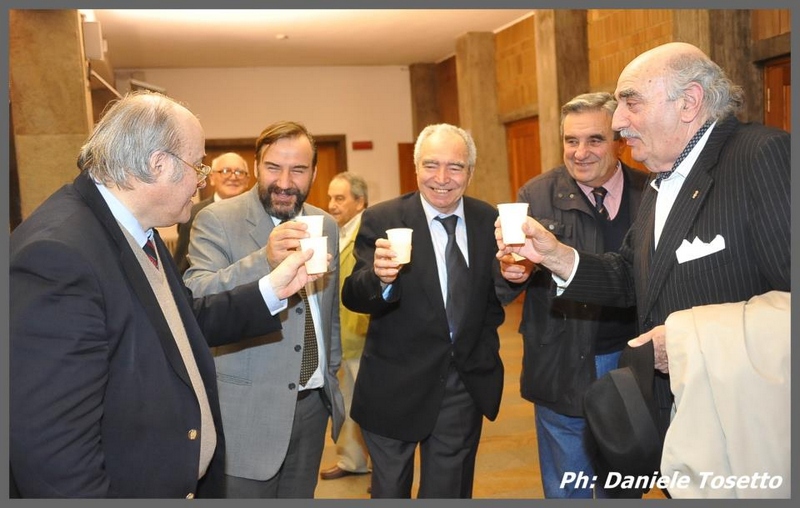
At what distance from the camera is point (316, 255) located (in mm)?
2328

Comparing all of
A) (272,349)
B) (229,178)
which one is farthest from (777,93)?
(272,349)

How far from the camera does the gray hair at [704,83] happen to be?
2.11 m

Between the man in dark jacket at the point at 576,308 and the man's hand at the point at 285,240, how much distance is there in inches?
35.3

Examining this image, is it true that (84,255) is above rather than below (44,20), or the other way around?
below

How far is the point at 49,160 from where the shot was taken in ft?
17.6

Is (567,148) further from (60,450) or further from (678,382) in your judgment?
(60,450)

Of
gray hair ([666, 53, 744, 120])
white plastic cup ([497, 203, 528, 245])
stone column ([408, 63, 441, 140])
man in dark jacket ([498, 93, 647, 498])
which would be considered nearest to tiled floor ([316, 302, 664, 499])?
man in dark jacket ([498, 93, 647, 498])

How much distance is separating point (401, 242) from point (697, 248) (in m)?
1.00

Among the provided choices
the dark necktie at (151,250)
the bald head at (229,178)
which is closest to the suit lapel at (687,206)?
the dark necktie at (151,250)

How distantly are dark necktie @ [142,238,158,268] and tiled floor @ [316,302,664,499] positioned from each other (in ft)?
8.48

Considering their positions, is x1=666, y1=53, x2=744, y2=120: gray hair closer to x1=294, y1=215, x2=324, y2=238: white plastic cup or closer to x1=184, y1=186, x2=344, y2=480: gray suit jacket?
x1=294, y1=215, x2=324, y2=238: white plastic cup

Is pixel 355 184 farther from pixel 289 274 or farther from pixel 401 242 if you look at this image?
pixel 289 274

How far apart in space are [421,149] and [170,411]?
5.45ft

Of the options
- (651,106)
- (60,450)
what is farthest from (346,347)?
(60,450)
